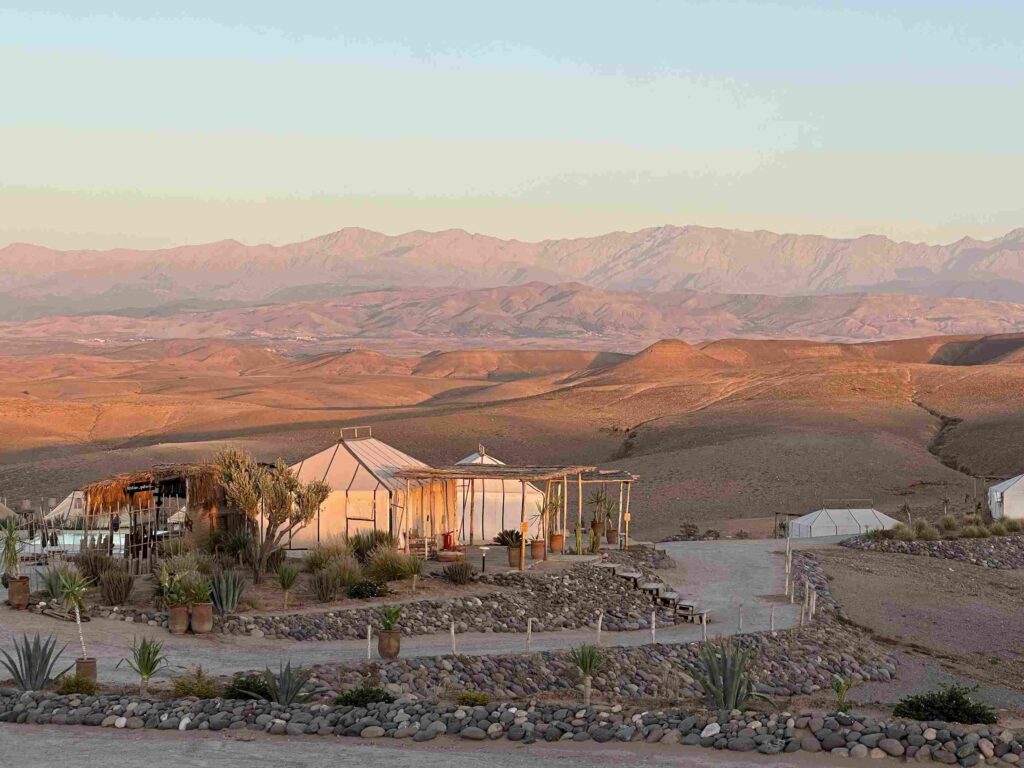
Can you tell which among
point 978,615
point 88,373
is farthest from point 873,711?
point 88,373

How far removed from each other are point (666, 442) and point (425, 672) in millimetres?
49146

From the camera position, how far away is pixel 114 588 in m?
23.0

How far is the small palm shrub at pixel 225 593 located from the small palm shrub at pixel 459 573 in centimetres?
442

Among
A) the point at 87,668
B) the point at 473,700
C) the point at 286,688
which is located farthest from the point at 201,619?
the point at 473,700

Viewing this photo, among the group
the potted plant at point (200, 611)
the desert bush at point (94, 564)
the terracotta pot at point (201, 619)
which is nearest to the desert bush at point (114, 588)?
the desert bush at point (94, 564)

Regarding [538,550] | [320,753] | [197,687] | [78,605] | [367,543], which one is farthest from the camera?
A: [538,550]

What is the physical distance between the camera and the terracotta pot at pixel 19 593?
22.2 metres

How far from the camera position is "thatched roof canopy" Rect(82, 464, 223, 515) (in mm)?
28625

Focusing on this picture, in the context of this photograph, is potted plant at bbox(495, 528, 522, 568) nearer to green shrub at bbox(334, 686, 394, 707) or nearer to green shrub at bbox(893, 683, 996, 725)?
green shrub at bbox(334, 686, 394, 707)

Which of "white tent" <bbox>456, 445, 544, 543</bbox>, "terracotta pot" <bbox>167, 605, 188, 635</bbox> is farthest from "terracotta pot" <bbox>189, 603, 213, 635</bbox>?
"white tent" <bbox>456, 445, 544, 543</bbox>

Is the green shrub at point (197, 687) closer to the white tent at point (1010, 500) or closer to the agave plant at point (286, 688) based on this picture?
the agave plant at point (286, 688)

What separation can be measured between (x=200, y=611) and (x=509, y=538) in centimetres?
1032

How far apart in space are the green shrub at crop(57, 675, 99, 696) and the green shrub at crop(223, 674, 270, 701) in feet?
4.89

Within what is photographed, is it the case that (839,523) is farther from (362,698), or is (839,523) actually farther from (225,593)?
(362,698)
